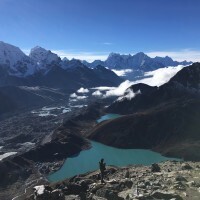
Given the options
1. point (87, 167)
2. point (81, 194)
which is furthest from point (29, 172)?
point (81, 194)

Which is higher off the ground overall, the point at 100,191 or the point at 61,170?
the point at 100,191

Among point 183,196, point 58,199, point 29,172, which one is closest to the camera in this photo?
point 183,196

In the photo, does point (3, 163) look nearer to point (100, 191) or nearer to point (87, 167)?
point (87, 167)

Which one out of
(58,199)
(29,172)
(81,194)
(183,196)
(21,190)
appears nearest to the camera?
(183,196)

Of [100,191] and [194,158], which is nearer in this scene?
[100,191]

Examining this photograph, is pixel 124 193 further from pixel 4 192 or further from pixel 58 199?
pixel 4 192

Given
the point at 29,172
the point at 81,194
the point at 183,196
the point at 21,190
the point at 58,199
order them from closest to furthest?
the point at 183,196
the point at 58,199
the point at 81,194
the point at 21,190
the point at 29,172

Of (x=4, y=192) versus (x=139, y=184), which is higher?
(x=139, y=184)

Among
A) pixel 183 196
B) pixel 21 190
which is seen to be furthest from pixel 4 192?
pixel 183 196

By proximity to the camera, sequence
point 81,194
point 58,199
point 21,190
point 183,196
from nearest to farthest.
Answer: point 183,196 < point 58,199 < point 81,194 < point 21,190
